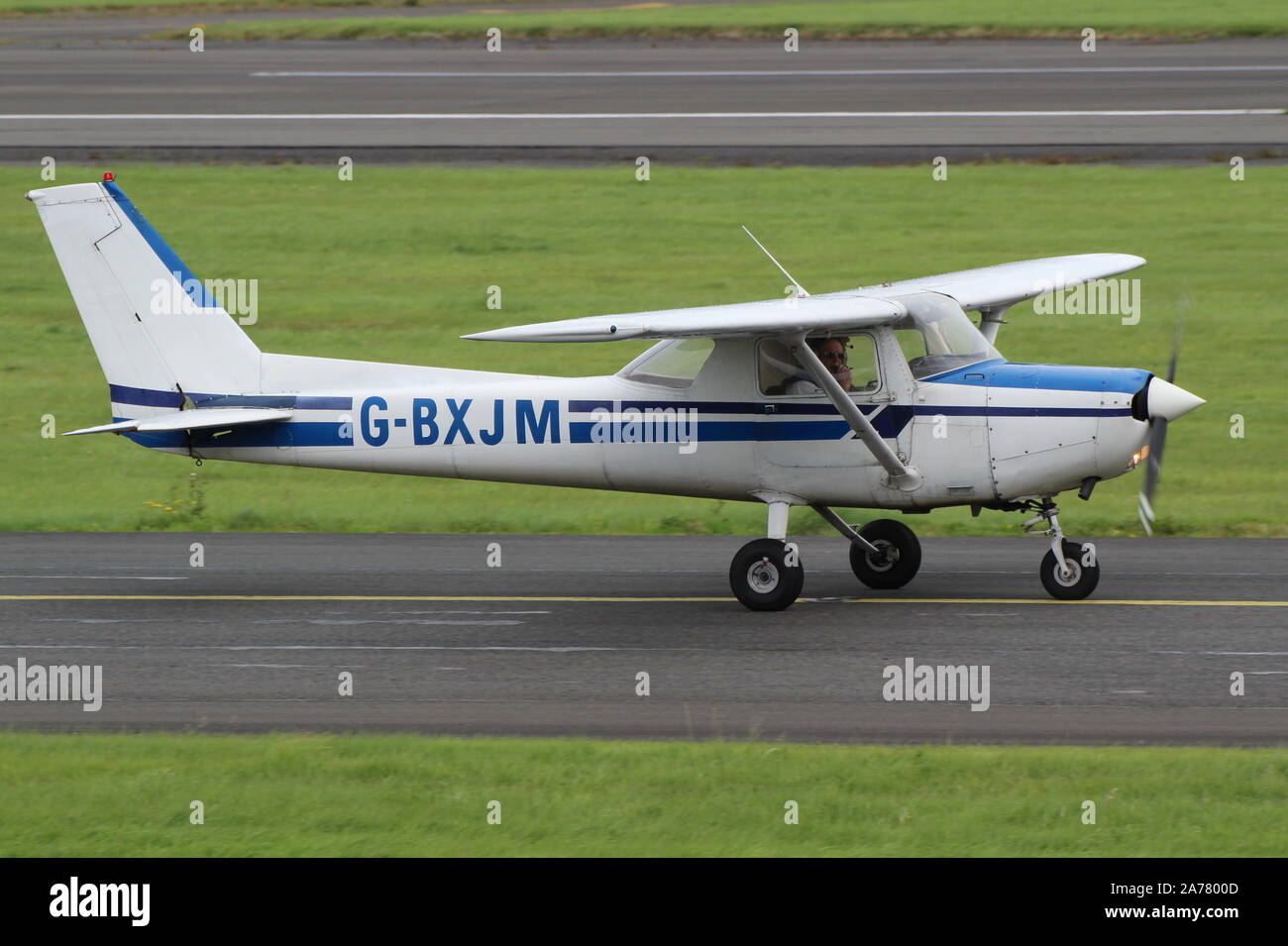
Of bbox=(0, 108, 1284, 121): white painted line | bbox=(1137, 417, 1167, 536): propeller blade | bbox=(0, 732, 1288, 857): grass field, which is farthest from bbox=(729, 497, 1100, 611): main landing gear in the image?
bbox=(0, 108, 1284, 121): white painted line

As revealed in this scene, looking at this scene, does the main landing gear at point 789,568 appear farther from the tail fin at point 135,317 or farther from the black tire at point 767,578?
the tail fin at point 135,317

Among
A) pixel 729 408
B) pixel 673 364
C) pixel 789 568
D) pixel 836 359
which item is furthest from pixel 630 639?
pixel 836 359

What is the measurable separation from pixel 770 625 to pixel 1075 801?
4714 mm

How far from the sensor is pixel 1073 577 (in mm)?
13664

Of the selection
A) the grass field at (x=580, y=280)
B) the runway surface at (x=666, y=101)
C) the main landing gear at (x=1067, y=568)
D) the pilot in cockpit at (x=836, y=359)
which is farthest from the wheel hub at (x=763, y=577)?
the runway surface at (x=666, y=101)

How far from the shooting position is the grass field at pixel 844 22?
123 feet

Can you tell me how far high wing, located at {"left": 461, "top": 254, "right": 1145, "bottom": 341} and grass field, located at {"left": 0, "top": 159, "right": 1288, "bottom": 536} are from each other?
10.7 feet

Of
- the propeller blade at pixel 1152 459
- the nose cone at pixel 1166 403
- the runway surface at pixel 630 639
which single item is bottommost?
the runway surface at pixel 630 639

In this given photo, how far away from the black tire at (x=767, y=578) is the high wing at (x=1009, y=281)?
2070 millimetres

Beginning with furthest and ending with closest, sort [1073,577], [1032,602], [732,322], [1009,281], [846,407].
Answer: [1009,281], [1032,602], [1073,577], [846,407], [732,322]

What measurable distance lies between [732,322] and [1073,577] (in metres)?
3.54

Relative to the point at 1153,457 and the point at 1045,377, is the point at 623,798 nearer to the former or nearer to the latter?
the point at 1045,377

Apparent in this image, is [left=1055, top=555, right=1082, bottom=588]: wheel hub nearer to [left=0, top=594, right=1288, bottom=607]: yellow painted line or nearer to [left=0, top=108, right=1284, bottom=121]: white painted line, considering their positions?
[left=0, top=594, right=1288, bottom=607]: yellow painted line

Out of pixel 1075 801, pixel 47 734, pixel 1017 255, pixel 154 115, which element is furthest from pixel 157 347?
pixel 154 115
